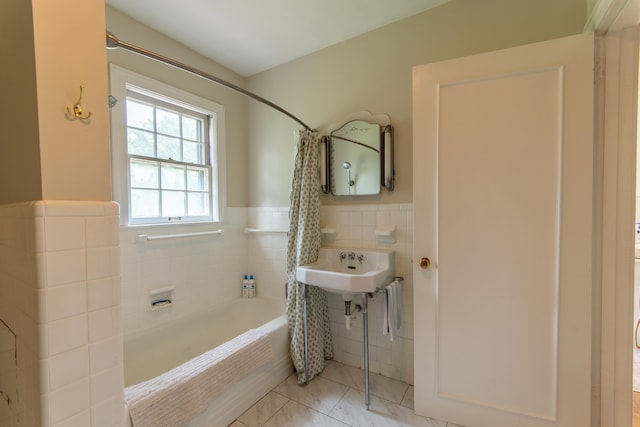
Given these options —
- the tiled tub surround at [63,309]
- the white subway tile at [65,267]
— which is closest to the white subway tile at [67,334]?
the tiled tub surround at [63,309]

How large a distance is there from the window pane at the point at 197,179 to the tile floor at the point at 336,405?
168 cm

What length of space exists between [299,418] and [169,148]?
2.09 meters

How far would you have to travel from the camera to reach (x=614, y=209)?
4.32ft

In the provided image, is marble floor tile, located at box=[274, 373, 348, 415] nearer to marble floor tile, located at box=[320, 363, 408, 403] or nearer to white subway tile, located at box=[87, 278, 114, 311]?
marble floor tile, located at box=[320, 363, 408, 403]

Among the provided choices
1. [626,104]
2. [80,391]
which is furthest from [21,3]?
[626,104]

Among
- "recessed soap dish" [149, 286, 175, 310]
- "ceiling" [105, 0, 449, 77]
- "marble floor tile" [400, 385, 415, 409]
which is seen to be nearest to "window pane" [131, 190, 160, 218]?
"recessed soap dish" [149, 286, 175, 310]

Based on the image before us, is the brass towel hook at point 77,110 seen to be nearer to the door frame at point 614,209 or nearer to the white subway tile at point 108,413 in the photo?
the white subway tile at point 108,413

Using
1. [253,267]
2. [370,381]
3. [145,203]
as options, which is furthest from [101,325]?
[253,267]

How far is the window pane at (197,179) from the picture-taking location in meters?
2.37

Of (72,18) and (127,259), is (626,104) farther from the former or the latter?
(127,259)

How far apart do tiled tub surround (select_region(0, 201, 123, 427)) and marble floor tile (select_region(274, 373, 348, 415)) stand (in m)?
1.13

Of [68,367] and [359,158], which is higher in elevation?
[359,158]

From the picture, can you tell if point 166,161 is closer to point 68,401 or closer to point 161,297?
point 161,297

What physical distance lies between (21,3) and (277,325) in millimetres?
1935
